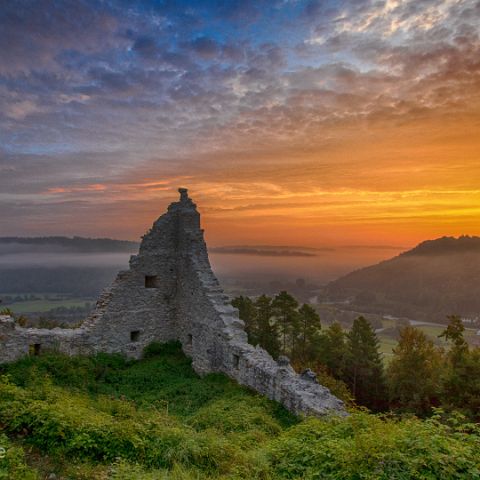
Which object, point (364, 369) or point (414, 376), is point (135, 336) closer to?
point (364, 369)

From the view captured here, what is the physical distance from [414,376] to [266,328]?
46.3ft

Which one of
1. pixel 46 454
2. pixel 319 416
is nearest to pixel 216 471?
pixel 46 454

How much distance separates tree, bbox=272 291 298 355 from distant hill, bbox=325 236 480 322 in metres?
43.6

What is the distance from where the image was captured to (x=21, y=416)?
930 cm

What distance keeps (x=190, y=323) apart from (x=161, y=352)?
6.49 feet

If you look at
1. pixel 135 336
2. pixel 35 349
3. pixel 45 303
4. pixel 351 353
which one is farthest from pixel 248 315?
pixel 45 303

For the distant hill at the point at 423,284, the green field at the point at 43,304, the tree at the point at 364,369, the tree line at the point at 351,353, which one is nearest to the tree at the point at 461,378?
the tree line at the point at 351,353

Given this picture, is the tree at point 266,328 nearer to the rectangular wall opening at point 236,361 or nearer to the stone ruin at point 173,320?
the stone ruin at point 173,320

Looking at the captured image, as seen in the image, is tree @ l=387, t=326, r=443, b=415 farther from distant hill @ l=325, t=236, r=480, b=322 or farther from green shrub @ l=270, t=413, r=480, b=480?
distant hill @ l=325, t=236, r=480, b=322

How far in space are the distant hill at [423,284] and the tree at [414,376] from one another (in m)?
34.7

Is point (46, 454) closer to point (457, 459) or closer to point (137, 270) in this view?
point (457, 459)

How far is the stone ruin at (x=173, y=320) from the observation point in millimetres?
15141

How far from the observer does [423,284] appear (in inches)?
3930

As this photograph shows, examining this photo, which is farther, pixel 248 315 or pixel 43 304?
pixel 43 304
